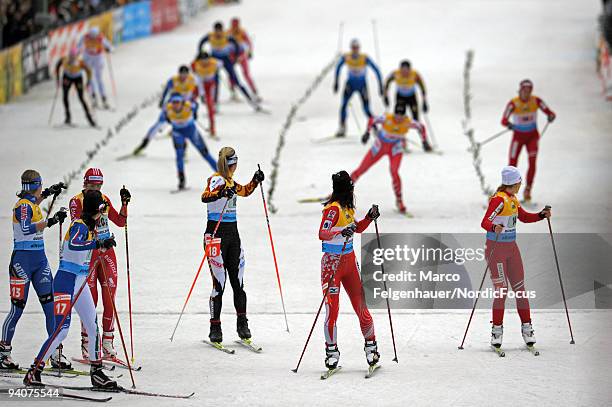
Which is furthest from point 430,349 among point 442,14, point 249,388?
point 442,14

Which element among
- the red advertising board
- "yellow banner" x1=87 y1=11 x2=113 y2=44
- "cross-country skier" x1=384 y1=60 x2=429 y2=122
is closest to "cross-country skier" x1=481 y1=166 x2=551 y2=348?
"cross-country skier" x1=384 y1=60 x2=429 y2=122

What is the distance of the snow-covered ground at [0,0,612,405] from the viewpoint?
37.1 feet

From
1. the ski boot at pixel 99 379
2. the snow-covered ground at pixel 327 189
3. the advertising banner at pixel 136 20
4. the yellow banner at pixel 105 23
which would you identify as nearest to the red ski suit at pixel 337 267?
the snow-covered ground at pixel 327 189

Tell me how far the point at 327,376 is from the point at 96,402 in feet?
7.33

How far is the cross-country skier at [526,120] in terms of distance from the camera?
1881 centimetres

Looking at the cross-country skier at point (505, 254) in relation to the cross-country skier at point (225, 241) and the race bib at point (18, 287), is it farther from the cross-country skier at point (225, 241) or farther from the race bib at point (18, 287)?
the race bib at point (18, 287)

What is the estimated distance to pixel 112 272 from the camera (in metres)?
11.6

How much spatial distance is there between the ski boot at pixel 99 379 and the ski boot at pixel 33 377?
1.52 ft

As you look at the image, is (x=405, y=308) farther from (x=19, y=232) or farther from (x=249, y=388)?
(x=19, y=232)

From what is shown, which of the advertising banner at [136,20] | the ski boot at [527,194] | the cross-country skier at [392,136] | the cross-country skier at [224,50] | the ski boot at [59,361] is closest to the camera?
the ski boot at [59,361]

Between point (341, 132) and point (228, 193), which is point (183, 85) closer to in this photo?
point (341, 132)

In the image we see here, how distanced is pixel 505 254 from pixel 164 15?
30.5 meters

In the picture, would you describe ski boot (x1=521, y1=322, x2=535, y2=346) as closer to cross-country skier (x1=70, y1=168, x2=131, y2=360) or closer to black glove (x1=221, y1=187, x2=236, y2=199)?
black glove (x1=221, y1=187, x2=236, y2=199)

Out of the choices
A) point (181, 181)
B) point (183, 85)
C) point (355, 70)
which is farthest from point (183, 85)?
point (355, 70)
